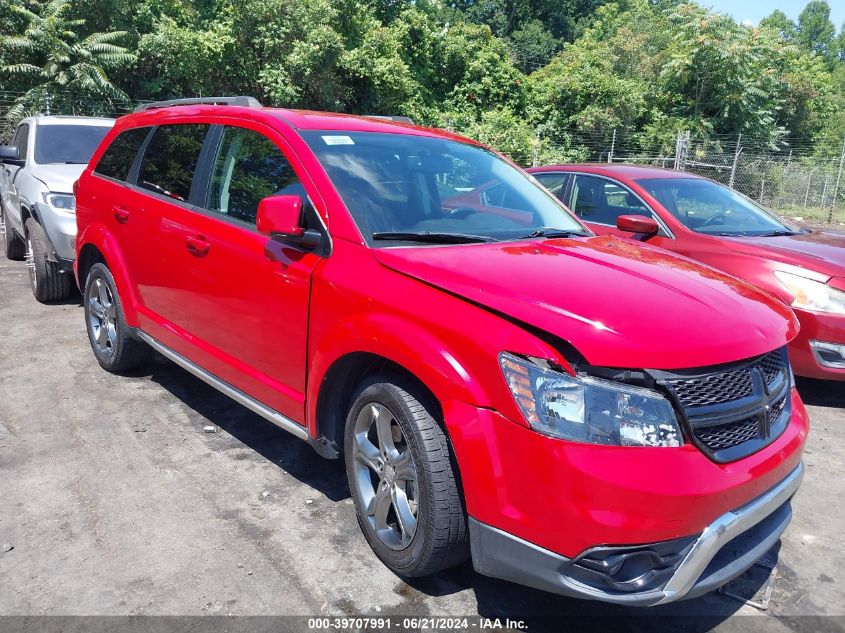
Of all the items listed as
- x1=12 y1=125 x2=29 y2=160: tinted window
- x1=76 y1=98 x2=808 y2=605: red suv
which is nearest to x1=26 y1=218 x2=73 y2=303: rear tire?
x1=12 y1=125 x2=29 y2=160: tinted window

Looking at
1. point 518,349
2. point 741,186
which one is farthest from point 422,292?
point 741,186

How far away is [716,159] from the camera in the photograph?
2203cm

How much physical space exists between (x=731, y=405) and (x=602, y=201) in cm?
398

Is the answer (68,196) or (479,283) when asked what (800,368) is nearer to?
(479,283)

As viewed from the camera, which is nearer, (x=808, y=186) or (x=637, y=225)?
(x=637, y=225)

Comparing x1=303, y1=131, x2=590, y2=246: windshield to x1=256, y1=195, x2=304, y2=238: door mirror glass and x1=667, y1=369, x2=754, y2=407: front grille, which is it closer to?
x1=256, y1=195, x2=304, y2=238: door mirror glass

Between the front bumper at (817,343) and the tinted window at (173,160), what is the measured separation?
4052 millimetres

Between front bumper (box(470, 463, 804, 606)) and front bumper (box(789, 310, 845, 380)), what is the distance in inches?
112

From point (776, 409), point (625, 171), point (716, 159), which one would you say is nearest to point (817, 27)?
point (716, 159)

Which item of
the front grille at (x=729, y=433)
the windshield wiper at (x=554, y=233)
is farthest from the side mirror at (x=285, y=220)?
the front grille at (x=729, y=433)

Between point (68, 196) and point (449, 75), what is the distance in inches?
851

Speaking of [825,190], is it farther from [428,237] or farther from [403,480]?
[403,480]

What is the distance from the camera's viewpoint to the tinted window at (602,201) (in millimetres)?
5750

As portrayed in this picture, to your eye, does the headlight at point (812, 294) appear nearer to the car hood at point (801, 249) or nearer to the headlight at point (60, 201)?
the car hood at point (801, 249)
